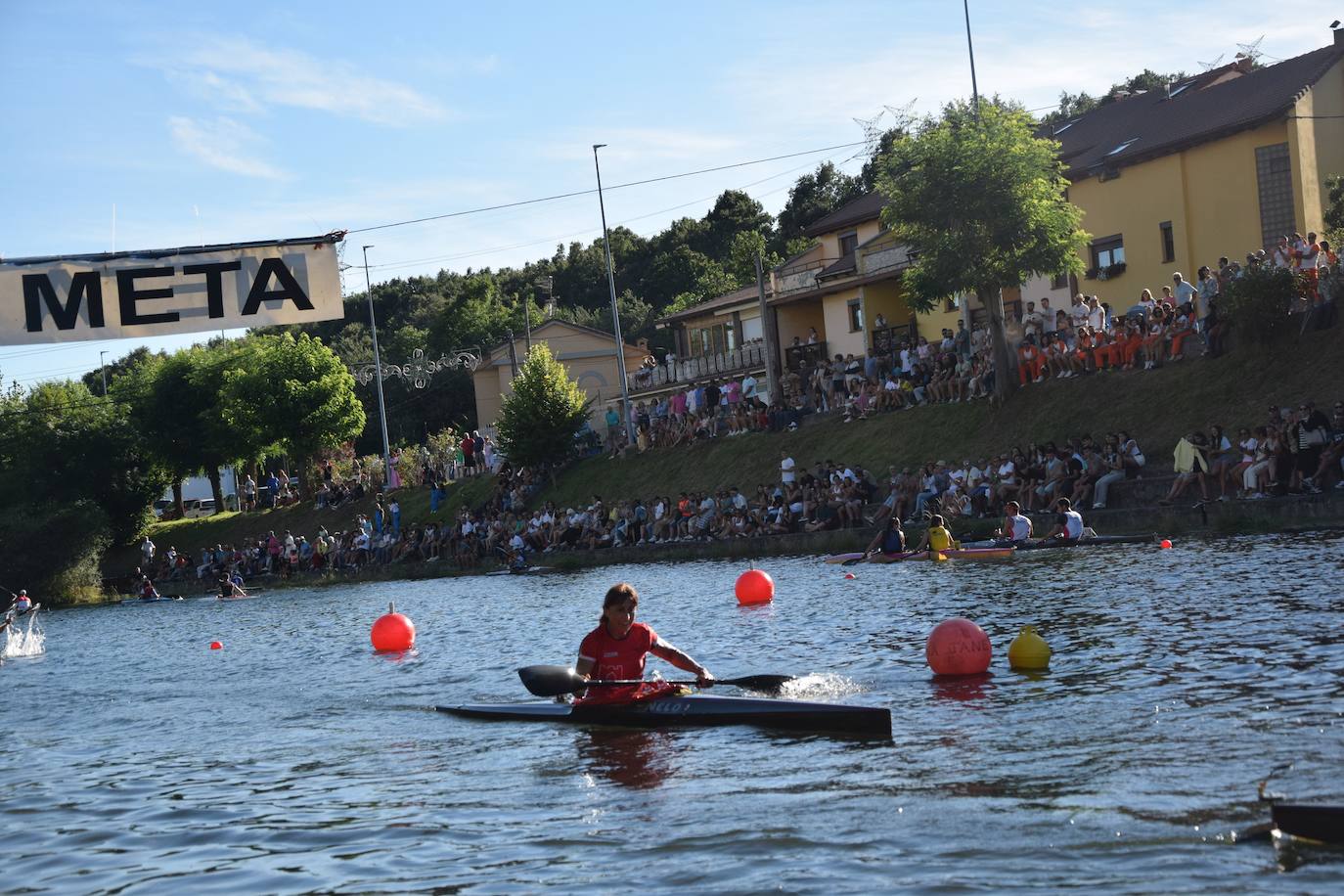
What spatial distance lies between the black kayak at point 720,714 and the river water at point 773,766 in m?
0.17

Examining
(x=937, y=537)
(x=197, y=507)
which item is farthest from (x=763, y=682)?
(x=197, y=507)

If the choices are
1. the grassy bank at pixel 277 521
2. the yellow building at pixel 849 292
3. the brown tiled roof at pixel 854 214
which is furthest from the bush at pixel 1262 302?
the grassy bank at pixel 277 521

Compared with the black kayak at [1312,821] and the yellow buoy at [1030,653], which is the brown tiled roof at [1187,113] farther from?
the black kayak at [1312,821]

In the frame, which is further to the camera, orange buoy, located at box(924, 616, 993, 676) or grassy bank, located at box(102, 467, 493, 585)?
grassy bank, located at box(102, 467, 493, 585)

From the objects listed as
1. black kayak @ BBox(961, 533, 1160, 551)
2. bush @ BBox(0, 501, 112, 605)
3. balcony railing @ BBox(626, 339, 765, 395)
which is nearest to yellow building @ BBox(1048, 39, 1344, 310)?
balcony railing @ BBox(626, 339, 765, 395)

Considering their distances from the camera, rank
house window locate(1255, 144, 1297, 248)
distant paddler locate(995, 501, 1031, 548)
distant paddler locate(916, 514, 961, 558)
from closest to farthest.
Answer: distant paddler locate(995, 501, 1031, 548), distant paddler locate(916, 514, 961, 558), house window locate(1255, 144, 1297, 248)

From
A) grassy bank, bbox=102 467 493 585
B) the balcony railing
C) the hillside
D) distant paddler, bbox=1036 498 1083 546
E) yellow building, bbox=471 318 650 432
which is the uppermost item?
yellow building, bbox=471 318 650 432

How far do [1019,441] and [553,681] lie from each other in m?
21.3

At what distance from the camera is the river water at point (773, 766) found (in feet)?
26.4

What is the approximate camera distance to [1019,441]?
32469mm

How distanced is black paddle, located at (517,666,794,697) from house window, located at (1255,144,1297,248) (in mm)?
29588

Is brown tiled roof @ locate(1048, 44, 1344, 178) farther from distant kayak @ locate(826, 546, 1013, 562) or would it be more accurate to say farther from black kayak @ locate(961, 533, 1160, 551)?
black kayak @ locate(961, 533, 1160, 551)

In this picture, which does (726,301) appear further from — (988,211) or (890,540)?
(890,540)

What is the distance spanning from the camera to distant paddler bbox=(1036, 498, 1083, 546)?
78.8 ft
